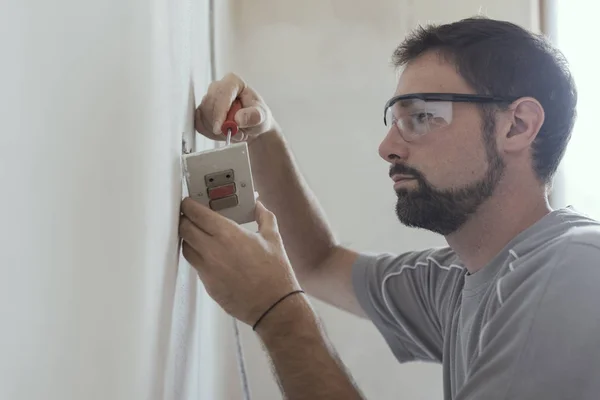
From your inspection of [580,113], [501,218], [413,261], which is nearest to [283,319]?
[501,218]

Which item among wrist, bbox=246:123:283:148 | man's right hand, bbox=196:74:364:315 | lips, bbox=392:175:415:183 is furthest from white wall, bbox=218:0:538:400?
lips, bbox=392:175:415:183

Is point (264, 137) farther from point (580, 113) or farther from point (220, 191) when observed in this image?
point (580, 113)

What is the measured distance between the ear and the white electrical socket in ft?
1.49

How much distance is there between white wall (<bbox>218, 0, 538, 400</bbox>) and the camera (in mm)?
1622

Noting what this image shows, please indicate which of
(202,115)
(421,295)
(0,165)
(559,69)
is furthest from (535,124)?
(0,165)

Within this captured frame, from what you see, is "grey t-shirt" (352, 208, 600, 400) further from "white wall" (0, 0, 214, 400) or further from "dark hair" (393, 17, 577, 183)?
"white wall" (0, 0, 214, 400)

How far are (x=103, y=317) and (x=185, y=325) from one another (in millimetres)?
438

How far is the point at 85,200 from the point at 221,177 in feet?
1.28

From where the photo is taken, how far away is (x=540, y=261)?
713 millimetres

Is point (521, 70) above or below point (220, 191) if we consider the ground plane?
above

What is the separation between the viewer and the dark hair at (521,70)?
927mm

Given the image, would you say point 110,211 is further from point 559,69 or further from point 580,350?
point 559,69

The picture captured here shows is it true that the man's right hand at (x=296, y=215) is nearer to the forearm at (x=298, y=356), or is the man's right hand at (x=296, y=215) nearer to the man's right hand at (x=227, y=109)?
the man's right hand at (x=227, y=109)

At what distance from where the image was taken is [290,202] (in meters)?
1.18
